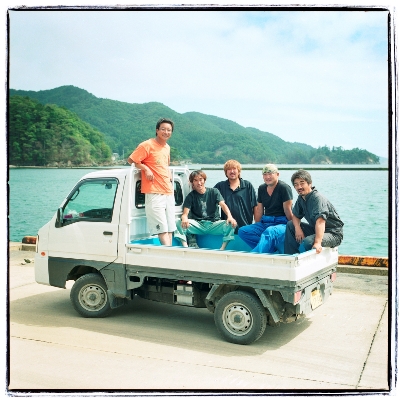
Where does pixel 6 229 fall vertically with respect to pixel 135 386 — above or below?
above

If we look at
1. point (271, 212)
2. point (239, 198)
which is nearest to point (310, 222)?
point (271, 212)

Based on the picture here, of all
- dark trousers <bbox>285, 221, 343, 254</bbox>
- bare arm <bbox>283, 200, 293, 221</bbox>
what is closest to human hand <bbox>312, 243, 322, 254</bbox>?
dark trousers <bbox>285, 221, 343, 254</bbox>

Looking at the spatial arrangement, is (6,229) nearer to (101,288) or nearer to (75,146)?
(101,288)

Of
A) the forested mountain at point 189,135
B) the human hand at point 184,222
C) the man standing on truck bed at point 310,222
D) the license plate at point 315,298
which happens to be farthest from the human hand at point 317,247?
the forested mountain at point 189,135

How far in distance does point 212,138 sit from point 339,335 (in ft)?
106

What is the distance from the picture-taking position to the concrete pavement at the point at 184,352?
468 centimetres

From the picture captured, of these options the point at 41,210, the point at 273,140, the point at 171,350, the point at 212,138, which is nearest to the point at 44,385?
the point at 171,350

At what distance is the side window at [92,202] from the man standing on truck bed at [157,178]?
15.8 inches

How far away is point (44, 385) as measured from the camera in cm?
460

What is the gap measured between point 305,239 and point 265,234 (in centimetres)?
51

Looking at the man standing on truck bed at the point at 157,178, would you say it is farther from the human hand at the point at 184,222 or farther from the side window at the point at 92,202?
the side window at the point at 92,202

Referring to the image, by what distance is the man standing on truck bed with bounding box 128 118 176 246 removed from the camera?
6324 mm

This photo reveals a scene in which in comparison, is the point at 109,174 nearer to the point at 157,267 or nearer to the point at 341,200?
the point at 157,267

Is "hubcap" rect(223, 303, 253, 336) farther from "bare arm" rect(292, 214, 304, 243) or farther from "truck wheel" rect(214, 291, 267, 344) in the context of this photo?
"bare arm" rect(292, 214, 304, 243)
